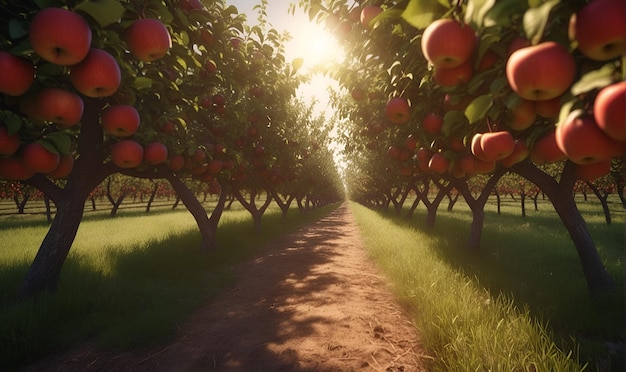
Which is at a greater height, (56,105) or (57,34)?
(57,34)

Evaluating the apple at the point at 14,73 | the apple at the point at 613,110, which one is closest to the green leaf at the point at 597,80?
the apple at the point at 613,110

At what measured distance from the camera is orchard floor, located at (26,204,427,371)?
346cm

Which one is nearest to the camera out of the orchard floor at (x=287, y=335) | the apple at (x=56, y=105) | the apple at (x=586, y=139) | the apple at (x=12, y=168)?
the apple at (x=586, y=139)

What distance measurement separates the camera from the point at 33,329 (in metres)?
3.87

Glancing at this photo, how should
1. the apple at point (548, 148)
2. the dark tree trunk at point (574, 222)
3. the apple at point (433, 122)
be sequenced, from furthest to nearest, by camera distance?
the dark tree trunk at point (574, 222) < the apple at point (433, 122) < the apple at point (548, 148)

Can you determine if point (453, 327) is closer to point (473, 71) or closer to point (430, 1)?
point (473, 71)

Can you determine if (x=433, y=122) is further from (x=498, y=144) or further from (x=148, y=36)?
(x=148, y=36)

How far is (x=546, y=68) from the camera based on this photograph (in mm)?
1131

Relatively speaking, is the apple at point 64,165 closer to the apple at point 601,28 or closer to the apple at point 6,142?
the apple at point 6,142

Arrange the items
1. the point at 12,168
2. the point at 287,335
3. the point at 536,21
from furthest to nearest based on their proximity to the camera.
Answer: the point at 287,335, the point at 12,168, the point at 536,21

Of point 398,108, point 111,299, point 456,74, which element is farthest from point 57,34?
point 111,299

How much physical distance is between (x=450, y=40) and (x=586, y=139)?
752mm

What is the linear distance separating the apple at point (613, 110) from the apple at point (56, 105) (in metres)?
2.84

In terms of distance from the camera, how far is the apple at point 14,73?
5.63ft
